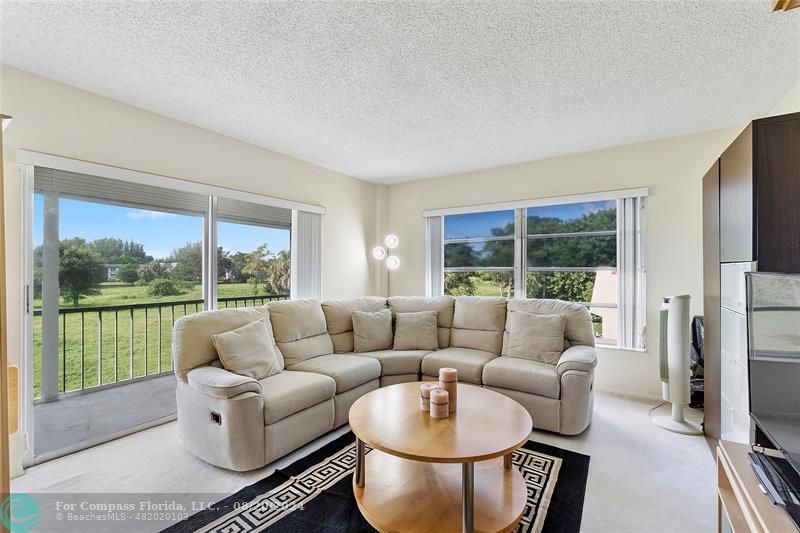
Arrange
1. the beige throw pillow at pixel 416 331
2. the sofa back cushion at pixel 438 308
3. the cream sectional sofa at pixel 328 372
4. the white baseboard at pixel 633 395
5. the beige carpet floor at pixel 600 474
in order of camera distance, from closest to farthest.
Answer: the beige carpet floor at pixel 600 474, the cream sectional sofa at pixel 328 372, the white baseboard at pixel 633 395, the beige throw pillow at pixel 416 331, the sofa back cushion at pixel 438 308

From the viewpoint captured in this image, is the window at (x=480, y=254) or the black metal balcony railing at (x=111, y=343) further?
the window at (x=480, y=254)

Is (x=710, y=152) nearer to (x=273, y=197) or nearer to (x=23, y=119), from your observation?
(x=273, y=197)

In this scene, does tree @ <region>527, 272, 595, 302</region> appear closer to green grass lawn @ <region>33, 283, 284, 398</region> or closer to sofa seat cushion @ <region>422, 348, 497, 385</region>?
sofa seat cushion @ <region>422, 348, 497, 385</region>

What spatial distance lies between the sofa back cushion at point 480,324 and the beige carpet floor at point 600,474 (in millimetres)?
1003

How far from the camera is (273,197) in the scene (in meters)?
3.78

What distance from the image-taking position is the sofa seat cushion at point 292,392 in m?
2.29

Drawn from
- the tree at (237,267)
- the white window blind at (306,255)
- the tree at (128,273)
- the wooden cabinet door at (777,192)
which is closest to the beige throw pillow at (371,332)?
the white window blind at (306,255)

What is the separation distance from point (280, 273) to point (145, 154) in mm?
1736

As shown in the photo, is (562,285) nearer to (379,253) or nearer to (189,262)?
(379,253)

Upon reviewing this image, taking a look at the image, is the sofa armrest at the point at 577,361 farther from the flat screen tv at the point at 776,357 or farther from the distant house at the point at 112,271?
the distant house at the point at 112,271

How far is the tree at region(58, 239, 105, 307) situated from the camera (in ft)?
8.30

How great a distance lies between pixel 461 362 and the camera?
10.5 ft

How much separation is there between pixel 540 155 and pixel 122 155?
12.9ft

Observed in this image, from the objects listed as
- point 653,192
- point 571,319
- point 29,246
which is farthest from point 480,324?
point 29,246
